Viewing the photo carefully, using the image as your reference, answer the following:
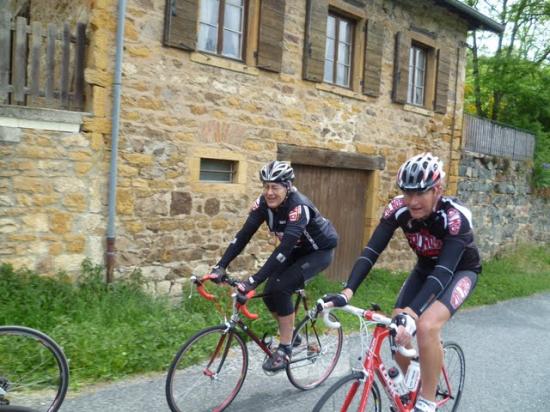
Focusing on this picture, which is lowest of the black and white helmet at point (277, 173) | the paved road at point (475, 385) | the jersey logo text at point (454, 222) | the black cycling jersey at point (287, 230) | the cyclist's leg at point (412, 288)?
the paved road at point (475, 385)

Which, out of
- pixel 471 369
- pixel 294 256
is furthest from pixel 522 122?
pixel 294 256

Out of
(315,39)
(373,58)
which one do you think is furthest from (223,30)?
(373,58)

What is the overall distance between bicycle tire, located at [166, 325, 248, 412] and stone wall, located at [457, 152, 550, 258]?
10357 mm

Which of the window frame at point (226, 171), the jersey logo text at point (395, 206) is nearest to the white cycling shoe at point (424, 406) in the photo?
the jersey logo text at point (395, 206)

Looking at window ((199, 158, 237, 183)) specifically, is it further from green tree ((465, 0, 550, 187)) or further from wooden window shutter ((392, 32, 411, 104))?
green tree ((465, 0, 550, 187))

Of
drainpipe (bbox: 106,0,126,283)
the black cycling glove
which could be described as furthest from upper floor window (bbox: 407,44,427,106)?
the black cycling glove

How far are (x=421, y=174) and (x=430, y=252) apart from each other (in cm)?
68

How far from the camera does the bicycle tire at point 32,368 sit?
343cm

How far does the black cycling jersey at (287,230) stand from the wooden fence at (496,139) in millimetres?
9657

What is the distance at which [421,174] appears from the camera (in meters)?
3.62

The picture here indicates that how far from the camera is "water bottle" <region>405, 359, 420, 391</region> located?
3699 mm

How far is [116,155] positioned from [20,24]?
1.74m

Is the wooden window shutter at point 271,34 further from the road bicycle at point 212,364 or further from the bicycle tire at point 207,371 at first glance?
the bicycle tire at point 207,371

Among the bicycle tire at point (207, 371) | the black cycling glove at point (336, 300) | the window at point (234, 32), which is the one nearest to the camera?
the black cycling glove at point (336, 300)
